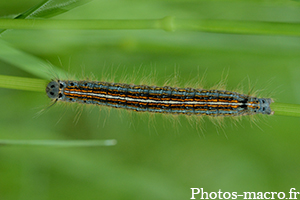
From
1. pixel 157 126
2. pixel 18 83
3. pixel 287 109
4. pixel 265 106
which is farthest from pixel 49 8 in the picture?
pixel 157 126

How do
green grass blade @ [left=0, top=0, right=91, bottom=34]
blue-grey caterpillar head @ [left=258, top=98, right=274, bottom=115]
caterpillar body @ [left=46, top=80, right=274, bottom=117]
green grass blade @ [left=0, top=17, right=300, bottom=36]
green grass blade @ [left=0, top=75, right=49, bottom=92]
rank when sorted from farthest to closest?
caterpillar body @ [left=46, top=80, right=274, bottom=117]
blue-grey caterpillar head @ [left=258, top=98, right=274, bottom=115]
green grass blade @ [left=0, top=75, right=49, bottom=92]
green grass blade @ [left=0, top=0, right=91, bottom=34]
green grass blade @ [left=0, top=17, right=300, bottom=36]

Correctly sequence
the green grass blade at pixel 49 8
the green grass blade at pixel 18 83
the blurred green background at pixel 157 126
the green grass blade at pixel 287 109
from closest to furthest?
the green grass blade at pixel 287 109, the green grass blade at pixel 49 8, the green grass blade at pixel 18 83, the blurred green background at pixel 157 126

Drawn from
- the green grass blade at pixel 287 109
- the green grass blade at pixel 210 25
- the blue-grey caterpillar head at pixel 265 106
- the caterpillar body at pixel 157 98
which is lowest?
the green grass blade at pixel 287 109

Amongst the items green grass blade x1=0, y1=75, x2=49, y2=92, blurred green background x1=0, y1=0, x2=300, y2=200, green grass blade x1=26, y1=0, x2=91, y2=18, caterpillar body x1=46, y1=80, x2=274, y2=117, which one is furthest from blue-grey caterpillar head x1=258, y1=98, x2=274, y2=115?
green grass blade x1=0, y1=75, x2=49, y2=92

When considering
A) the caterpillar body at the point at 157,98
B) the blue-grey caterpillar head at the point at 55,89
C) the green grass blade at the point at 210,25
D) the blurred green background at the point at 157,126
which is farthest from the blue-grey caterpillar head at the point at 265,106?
the blue-grey caterpillar head at the point at 55,89

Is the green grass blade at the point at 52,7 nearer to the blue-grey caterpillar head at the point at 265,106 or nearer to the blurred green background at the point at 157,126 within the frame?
the blurred green background at the point at 157,126

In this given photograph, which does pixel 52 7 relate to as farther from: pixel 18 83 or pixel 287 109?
pixel 287 109

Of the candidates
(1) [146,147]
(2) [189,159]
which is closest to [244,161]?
(2) [189,159]

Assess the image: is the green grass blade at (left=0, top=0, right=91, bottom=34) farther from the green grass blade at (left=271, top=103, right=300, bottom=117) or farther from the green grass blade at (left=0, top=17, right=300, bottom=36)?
the green grass blade at (left=271, top=103, right=300, bottom=117)
